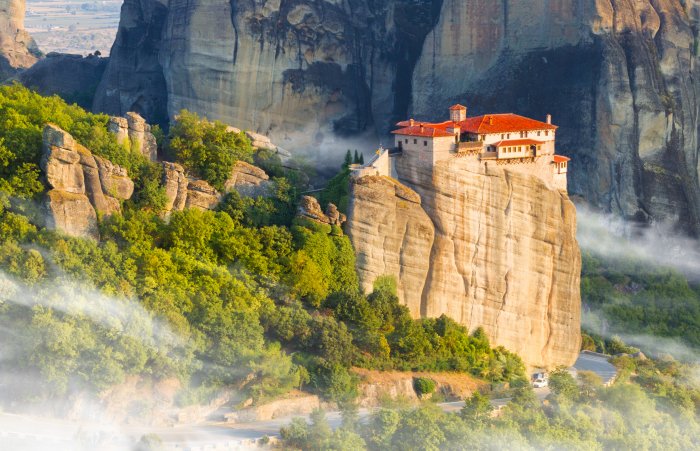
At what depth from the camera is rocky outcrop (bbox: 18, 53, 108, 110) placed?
303 ft

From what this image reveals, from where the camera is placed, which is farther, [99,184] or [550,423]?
[99,184]

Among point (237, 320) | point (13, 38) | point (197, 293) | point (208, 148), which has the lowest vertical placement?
point (237, 320)

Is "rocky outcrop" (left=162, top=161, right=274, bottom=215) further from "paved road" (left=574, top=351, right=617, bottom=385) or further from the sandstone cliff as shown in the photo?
"paved road" (left=574, top=351, right=617, bottom=385)

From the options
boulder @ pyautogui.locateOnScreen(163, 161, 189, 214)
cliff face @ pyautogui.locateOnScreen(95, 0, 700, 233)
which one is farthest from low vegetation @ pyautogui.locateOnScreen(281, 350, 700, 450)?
cliff face @ pyautogui.locateOnScreen(95, 0, 700, 233)

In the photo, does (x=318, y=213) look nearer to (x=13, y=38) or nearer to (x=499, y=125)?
(x=499, y=125)

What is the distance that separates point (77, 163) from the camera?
1966 inches

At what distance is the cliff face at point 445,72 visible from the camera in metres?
76.7

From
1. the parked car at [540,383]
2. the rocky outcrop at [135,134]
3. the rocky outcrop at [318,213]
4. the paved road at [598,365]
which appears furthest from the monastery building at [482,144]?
the rocky outcrop at [135,134]

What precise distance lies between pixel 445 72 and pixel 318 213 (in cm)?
3049

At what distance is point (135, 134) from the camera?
53531 millimetres

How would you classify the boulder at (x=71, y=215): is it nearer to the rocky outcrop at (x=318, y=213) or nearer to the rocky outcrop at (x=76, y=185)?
the rocky outcrop at (x=76, y=185)

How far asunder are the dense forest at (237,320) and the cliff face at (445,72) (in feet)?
72.5

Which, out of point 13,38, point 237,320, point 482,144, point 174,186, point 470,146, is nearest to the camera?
point 237,320

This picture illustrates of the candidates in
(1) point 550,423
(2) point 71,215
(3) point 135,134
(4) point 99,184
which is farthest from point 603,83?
(2) point 71,215
